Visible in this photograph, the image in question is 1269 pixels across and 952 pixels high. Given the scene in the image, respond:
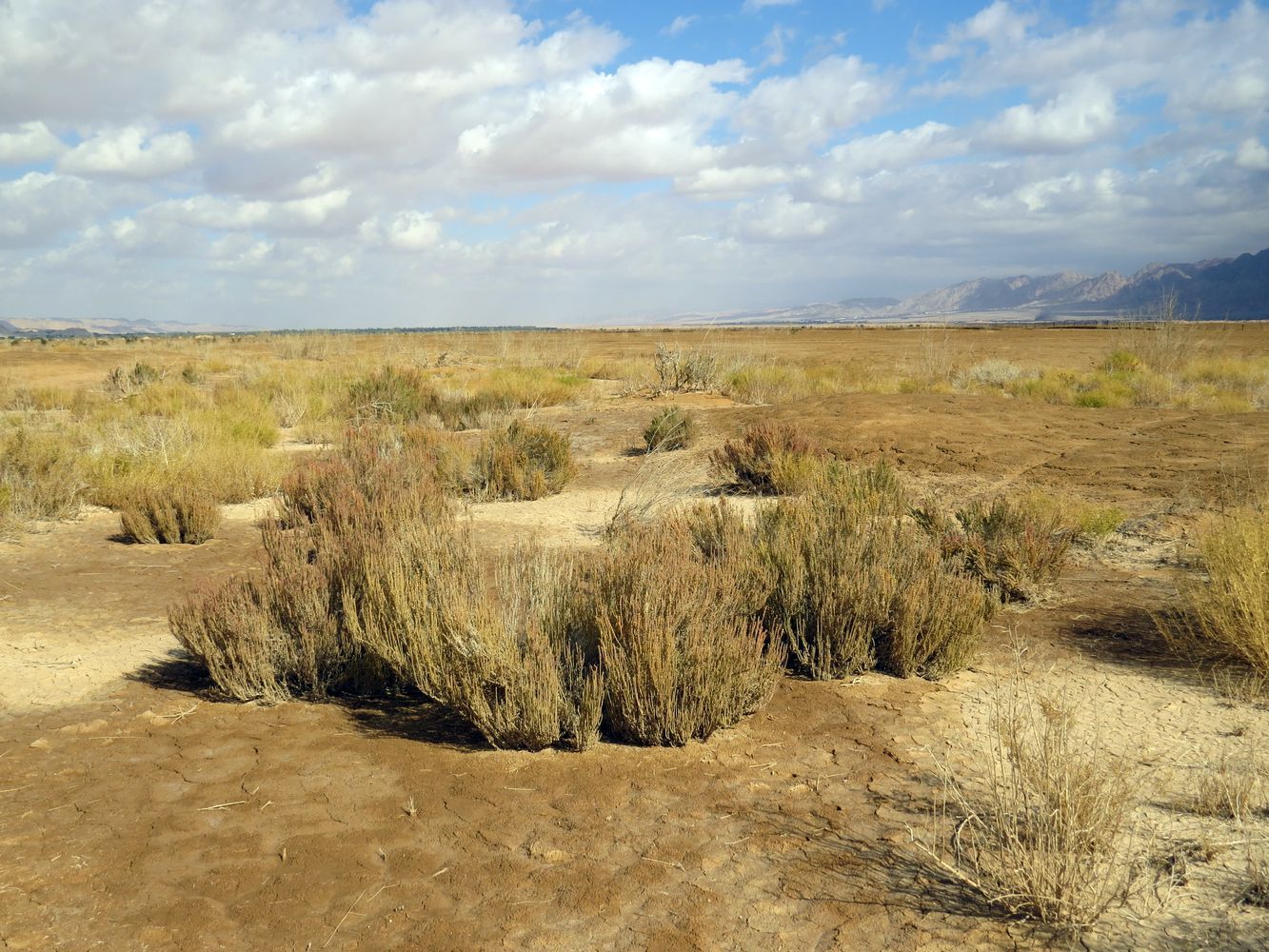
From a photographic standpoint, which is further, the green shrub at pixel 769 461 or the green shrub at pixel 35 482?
the green shrub at pixel 769 461

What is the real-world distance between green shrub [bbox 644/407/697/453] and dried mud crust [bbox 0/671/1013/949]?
9527mm

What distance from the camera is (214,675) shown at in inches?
217

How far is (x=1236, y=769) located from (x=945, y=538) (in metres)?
3.47

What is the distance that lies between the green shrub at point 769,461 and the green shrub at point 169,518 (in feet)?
20.8

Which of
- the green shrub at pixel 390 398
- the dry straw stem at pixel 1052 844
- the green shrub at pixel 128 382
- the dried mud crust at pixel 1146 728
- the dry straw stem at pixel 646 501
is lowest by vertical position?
the dried mud crust at pixel 1146 728

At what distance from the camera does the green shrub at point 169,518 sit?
9.12 meters

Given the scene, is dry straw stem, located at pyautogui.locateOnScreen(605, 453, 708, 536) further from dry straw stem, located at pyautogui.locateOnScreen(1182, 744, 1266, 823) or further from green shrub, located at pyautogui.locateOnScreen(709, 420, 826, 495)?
dry straw stem, located at pyautogui.locateOnScreen(1182, 744, 1266, 823)

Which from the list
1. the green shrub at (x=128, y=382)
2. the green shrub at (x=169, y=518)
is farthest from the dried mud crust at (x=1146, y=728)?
the green shrub at (x=128, y=382)

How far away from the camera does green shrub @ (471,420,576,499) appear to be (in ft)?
38.4

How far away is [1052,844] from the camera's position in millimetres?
3182

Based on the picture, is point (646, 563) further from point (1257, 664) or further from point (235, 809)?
point (1257, 664)

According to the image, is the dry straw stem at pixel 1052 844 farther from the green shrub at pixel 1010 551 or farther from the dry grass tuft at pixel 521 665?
the green shrub at pixel 1010 551

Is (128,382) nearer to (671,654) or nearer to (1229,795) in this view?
(671,654)

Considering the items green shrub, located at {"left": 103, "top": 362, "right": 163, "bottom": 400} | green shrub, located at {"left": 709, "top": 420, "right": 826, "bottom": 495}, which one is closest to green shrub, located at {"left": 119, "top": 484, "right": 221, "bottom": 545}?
green shrub, located at {"left": 709, "top": 420, "right": 826, "bottom": 495}
